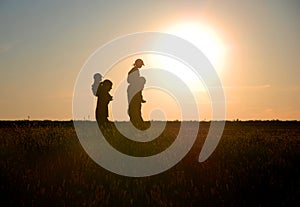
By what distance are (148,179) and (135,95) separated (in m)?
8.69

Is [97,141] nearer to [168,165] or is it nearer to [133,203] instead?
[168,165]

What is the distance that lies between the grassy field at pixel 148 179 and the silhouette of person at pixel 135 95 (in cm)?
546

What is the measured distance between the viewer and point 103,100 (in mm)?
17266

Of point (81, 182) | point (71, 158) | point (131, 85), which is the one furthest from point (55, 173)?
point (131, 85)

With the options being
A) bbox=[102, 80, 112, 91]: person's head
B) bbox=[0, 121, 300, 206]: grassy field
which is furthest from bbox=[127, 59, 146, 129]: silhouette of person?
bbox=[0, 121, 300, 206]: grassy field

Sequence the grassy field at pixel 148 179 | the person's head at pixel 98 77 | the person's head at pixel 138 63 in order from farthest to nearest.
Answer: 1. the person's head at pixel 98 77
2. the person's head at pixel 138 63
3. the grassy field at pixel 148 179

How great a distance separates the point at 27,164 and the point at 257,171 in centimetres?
364

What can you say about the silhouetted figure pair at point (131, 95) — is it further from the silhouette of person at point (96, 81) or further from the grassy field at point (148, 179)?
the grassy field at point (148, 179)

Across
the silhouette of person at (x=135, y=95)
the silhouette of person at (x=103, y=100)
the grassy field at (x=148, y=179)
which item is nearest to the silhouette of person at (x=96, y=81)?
the silhouette of person at (x=103, y=100)

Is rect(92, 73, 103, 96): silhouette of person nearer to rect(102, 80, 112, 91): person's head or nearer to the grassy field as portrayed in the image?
rect(102, 80, 112, 91): person's head

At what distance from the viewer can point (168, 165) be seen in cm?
866

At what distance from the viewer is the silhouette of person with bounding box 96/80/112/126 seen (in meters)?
17.2

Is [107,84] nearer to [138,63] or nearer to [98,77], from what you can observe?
[98,77]

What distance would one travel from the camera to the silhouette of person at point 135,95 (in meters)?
15.9
